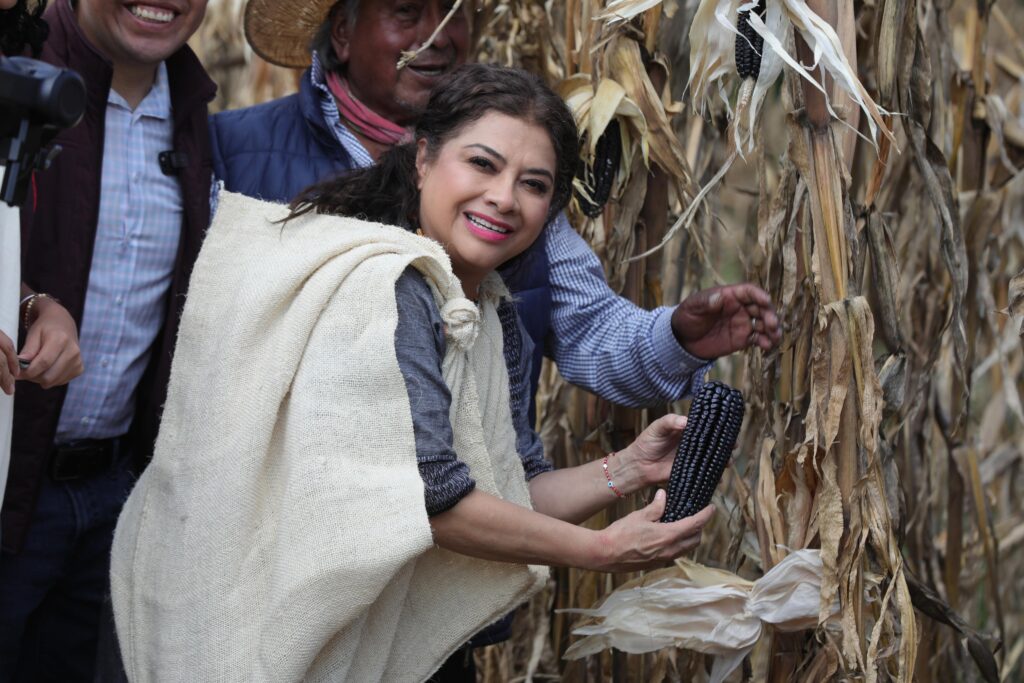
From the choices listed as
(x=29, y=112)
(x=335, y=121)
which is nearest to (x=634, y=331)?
(x=335, y=121)

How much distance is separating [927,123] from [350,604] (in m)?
1.15

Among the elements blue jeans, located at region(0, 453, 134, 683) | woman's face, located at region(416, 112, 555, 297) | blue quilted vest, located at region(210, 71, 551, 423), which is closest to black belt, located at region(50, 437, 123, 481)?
blue jeans, located at region(0, 453, 134, 683)

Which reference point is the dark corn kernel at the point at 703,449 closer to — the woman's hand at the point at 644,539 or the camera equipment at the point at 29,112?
the woman's hand at the point at 644,539

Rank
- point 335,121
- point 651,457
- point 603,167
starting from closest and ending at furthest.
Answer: point 651,457 → point 603,167 → point 335,121

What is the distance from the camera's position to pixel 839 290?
178 centimetres

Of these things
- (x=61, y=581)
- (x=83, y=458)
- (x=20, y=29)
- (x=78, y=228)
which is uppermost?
(x=20, y=29)

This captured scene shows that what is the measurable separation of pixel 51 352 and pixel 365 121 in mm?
833

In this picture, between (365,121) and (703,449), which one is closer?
(703,449)

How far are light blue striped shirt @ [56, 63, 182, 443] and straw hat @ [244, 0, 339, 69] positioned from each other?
460mm

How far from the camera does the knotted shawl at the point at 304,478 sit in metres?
1.56

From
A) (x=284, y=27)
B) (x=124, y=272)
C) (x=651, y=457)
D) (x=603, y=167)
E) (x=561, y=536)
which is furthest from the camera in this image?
(x=284, y=27)

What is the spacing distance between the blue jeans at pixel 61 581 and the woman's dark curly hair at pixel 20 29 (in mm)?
712

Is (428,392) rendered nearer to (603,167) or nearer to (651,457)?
(651,457)

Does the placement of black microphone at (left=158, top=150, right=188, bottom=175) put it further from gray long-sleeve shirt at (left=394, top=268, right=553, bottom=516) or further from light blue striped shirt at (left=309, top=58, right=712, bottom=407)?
gray long-sleeve shirt at (left=394, top=268, right=553, bottom=516)
